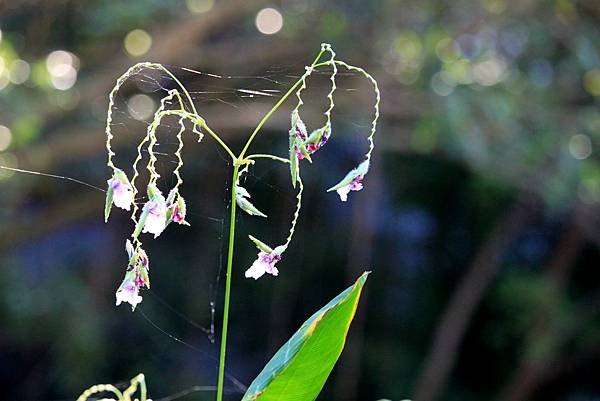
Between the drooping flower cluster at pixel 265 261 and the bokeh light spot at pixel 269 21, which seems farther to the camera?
the bokeh light spot at pixel 269 21

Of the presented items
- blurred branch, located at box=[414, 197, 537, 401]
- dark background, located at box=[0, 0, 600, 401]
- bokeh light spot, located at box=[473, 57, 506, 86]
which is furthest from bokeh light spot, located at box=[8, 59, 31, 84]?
blurred branch, located at box=[414, 197, 537, 401]

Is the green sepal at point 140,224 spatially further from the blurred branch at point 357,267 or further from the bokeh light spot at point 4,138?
the blurred branch at point 357,267

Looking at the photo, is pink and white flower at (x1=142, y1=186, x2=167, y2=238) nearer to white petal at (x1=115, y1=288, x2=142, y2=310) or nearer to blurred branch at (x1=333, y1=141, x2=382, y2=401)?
white petal at (x1=115, y1=288, x2=142, y2=310)

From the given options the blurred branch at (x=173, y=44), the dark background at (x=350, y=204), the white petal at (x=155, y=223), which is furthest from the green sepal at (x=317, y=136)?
the blurred branch at (x=173, y=44)

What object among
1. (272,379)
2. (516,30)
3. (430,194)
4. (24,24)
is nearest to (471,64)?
(516,30)

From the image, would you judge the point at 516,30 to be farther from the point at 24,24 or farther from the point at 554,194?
the point at 24,24

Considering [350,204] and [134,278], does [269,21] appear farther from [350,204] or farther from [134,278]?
[134,278]
